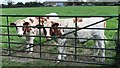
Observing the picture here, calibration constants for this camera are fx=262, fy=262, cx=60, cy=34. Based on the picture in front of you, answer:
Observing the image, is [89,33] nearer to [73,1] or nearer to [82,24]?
[82,24]

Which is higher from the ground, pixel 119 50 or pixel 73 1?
pixel 73 1

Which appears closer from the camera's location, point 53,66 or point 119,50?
point 119,50

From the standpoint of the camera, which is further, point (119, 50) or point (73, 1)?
point (73, 1)

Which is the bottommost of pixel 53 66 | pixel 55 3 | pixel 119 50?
pixel 53 66

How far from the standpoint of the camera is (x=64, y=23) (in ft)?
18.1

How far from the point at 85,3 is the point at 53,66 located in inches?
56.5

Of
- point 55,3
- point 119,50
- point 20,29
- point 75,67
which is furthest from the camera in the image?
point 20,29

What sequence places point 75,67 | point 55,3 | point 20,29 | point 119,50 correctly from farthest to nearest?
point 20,29 < point 55,3 < point 75,67 < point 119,50

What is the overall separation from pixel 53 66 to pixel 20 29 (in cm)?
151

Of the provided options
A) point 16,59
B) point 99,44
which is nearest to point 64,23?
point 99,44

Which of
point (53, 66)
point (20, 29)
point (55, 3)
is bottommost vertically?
point (53, 66)

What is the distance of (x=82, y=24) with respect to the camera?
550 centimetres

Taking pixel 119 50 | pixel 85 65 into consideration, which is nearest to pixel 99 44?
pixel 85 65

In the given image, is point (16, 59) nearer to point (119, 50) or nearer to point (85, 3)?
point (85, 3)
